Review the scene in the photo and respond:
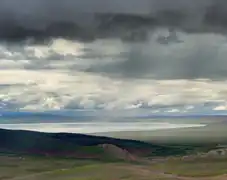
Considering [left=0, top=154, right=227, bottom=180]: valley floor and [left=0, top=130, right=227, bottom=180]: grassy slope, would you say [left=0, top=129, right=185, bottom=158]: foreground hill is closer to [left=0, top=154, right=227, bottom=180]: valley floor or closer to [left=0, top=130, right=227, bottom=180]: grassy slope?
[left=0, top=130, right=227, bottom=180]: grassy slope

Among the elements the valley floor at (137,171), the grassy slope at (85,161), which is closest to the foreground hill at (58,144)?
the grassy slope at (85,161)

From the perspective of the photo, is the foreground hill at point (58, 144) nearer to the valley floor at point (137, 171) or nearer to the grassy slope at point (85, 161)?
the grassy slope at point (85, 161)

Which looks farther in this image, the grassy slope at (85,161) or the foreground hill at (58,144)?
the foreground hill at (58,144)

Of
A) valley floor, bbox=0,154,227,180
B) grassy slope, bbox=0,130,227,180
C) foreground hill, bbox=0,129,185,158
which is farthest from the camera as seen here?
foreground hill, bbox=0,129,185,158

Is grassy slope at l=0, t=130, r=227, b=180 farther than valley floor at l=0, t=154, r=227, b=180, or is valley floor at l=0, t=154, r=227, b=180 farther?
grassy slope at l=0, t=130, r=227, b=180

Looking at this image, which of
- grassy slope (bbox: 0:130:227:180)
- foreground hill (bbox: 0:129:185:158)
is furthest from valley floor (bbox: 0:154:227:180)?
foreground hill (bbox: 0:129:185:158)

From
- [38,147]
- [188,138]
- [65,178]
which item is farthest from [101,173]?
[38,147]

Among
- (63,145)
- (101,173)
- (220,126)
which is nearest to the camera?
(101,173)

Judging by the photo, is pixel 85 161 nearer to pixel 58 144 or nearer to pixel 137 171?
pixel 58 144

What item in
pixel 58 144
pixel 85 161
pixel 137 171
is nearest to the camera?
pixel 137 171

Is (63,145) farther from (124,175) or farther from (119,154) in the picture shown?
(124,175)

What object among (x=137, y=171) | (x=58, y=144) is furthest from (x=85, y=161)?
(x=137, y=171)
